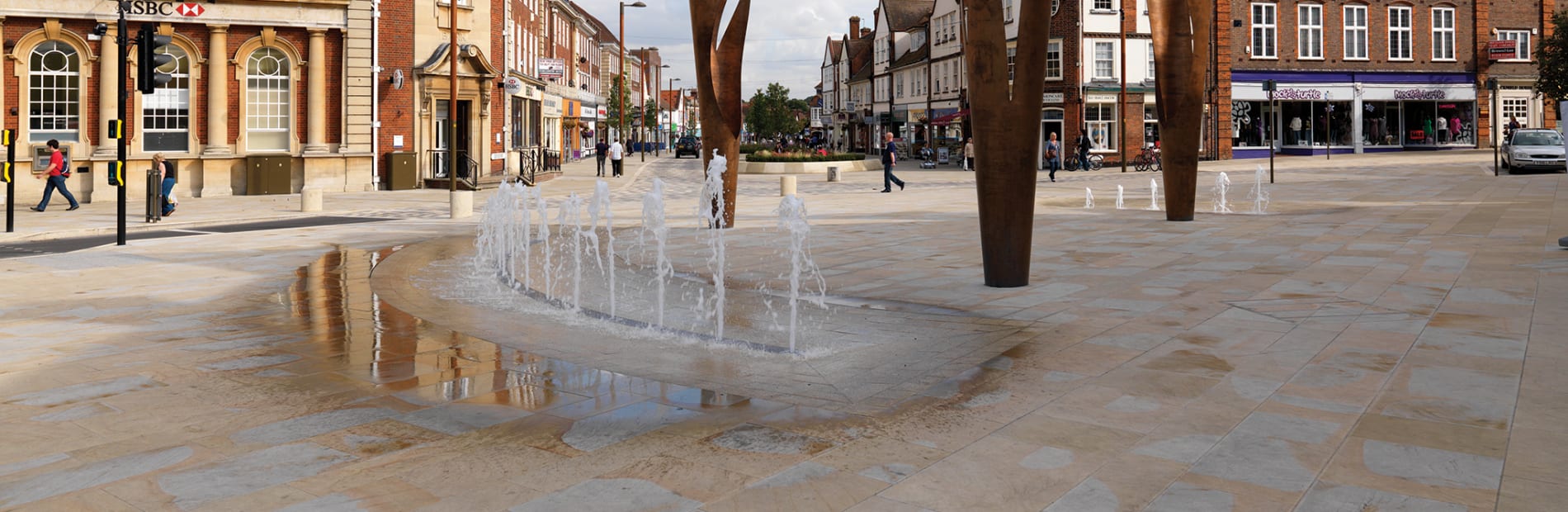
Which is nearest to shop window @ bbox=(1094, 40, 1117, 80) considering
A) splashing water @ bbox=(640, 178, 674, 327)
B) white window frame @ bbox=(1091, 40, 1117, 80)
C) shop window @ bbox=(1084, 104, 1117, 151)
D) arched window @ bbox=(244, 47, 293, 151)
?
white window frame @ bbox=(1091, 40, 1117, 80)

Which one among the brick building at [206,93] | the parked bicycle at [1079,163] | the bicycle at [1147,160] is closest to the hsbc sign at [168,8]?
the brick building at [206,93]

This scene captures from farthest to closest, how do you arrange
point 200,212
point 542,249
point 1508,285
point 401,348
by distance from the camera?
point 200,212
point 542,249
point 1508,285
point 401,348

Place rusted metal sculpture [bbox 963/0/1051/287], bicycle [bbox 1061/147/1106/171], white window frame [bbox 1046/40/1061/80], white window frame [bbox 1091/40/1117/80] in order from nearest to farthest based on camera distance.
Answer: rusted metal sculpture [bbox 963/0/1051/287] < bicycle [bbox 1061/147/1106/171] < white window frame [bbox 1091/40/1117/80] < white window frame [bbox 1046/40/1061/80]

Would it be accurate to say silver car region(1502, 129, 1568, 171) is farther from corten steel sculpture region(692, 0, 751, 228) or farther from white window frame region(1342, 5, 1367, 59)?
corten steel sculpture region(692, 0, 751, 228)

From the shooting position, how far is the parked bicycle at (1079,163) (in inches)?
1843

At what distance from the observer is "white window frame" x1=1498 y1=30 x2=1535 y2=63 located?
53.8 meters

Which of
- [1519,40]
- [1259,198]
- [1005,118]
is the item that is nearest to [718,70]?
[1005,118]

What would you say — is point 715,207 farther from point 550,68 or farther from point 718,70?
point 550,68

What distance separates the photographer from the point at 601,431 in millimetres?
5715

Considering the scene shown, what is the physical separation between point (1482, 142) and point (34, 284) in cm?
5821

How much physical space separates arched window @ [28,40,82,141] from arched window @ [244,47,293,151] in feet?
13.3

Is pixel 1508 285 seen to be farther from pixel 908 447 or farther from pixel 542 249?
pixel 542 249

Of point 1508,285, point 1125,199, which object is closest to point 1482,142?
point 1125,199

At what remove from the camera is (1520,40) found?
5412 centimetres
